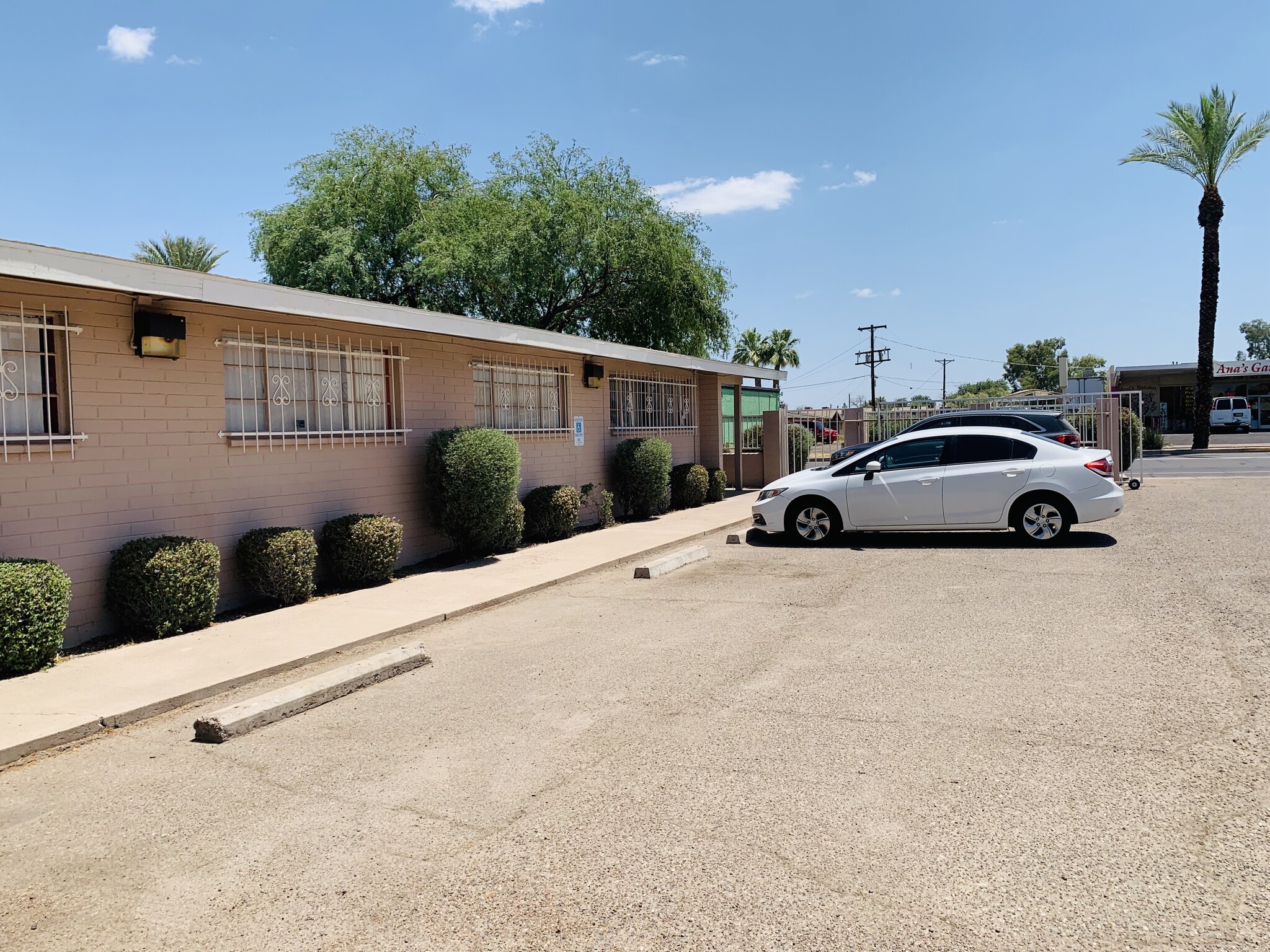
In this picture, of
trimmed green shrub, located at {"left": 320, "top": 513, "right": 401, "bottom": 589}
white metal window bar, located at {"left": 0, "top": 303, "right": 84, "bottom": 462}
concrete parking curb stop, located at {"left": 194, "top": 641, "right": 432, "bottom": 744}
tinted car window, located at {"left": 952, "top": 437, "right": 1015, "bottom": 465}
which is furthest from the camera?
tinted car window, located at {"left": 952, "top": 437, "right": 1015, "bottom": 465}

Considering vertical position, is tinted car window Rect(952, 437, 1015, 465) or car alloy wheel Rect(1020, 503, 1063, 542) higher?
tinted car window Rect(952, 437, 1015, 465)

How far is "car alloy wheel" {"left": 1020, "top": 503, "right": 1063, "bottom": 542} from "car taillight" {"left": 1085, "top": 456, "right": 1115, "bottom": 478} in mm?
691

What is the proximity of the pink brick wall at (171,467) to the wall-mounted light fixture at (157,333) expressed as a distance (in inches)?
3.2

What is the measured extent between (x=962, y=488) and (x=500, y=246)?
14.9 metres

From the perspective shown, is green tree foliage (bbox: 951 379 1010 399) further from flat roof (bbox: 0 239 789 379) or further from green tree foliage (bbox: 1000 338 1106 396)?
flat roof (bbox: 0 239 789 379)

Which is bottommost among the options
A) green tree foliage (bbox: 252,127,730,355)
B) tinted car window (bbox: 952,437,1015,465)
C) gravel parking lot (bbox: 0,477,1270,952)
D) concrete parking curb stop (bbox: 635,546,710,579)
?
gravel parking lot (bbox: 0,477,1270,952)

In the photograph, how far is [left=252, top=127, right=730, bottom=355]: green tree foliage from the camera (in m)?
22.6

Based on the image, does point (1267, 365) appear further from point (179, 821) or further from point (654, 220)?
point (179, 821)

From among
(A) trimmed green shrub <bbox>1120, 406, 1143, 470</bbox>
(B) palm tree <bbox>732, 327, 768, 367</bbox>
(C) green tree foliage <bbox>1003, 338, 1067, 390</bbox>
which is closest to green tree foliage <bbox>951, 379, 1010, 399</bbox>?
(C) green tree foliage <bbox>1003, 338, 1067, 390</bbox>

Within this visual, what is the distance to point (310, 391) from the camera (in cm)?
980

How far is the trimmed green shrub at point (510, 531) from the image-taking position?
11.7m

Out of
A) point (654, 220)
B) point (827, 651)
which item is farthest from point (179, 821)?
point (654, 220)

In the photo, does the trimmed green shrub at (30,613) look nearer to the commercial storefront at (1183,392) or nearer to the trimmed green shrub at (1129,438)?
the trimmed green shrub at (1129,438)

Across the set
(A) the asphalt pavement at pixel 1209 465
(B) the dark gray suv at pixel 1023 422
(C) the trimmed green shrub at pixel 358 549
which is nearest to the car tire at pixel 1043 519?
(B) the dark gray suv at pixel 1023 422
